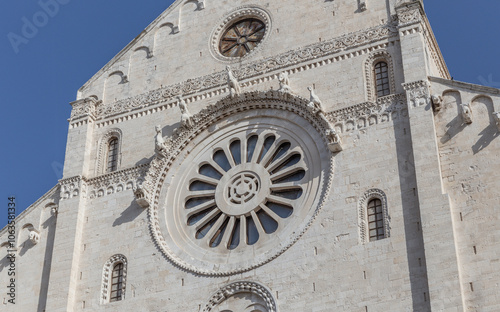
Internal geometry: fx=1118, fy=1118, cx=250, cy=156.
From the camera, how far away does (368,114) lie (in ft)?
110

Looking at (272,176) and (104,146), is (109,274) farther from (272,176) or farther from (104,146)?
(272,176)

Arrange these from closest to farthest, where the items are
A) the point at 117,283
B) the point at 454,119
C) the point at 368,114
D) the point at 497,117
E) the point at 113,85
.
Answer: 1. the point at 497,117
2. the point at 454,119
3. the point at 368,114
4. the point at 117,283
5. the point at 113,85

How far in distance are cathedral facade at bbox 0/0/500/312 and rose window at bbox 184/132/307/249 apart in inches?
2.1

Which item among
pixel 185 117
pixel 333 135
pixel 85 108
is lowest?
pixel 333 135

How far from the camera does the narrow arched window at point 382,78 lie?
34.1m

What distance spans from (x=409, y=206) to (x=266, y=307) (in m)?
4.88

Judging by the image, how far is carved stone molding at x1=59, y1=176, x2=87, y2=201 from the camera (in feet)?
119

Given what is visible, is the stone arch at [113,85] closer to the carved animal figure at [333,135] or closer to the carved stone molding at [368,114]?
the carved stone molding at [368,114]

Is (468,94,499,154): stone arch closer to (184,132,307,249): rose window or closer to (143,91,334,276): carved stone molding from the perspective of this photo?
(143,91,334,276): carved stone molding

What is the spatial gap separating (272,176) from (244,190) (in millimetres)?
957

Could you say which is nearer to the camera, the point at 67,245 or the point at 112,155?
the point at 67,245

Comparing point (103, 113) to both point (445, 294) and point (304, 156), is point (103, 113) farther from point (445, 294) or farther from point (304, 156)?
point (445, 294)

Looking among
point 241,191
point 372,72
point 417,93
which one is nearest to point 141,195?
point 241,191

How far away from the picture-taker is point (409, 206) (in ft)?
102
